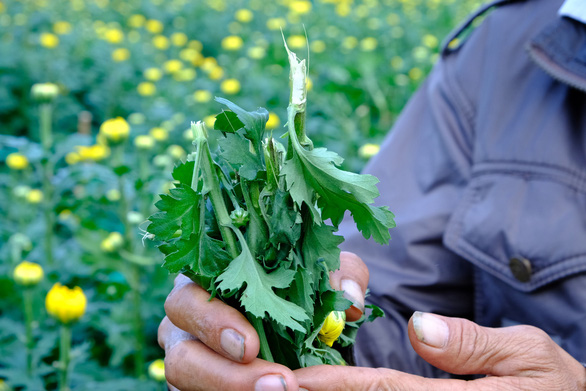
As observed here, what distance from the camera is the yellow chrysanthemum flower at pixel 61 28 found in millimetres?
3757

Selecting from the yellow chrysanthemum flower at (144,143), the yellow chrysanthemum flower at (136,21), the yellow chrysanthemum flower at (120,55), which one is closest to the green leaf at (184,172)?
the yellow chrysanthemum flower at (144,143)

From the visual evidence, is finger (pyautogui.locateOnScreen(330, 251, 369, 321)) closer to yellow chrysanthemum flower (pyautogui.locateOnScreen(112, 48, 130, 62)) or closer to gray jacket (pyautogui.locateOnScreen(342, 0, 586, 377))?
gray jacket (pyautogui.locateOnScreen(342, 0, 586, 377))

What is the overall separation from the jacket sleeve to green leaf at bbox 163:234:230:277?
523 mm

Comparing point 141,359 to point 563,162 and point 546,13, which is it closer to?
point 563,162

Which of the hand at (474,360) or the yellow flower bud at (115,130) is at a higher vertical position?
the hand at (474,360)

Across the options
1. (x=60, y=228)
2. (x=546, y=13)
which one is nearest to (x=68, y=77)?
(x=60, y=228)

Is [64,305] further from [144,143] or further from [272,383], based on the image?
[272,383]

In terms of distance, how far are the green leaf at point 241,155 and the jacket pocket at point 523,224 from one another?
665 mm

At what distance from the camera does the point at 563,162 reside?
1202mm

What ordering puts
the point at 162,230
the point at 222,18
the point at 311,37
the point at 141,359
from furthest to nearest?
the point at 222,18
the point at 311,37
the point at 141,359
the point at 162,230

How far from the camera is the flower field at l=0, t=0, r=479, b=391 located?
159cm

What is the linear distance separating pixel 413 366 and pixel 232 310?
1.95ft

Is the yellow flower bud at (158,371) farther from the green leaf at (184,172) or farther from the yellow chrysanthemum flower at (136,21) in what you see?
the yellow chrysanthemum flower at (136,21)

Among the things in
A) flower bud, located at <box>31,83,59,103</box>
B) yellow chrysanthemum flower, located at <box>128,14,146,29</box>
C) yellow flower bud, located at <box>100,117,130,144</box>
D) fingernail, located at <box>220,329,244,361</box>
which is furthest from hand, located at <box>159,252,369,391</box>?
yellow chrysanthemum flower, located at <box>128,14,146,29</box>
